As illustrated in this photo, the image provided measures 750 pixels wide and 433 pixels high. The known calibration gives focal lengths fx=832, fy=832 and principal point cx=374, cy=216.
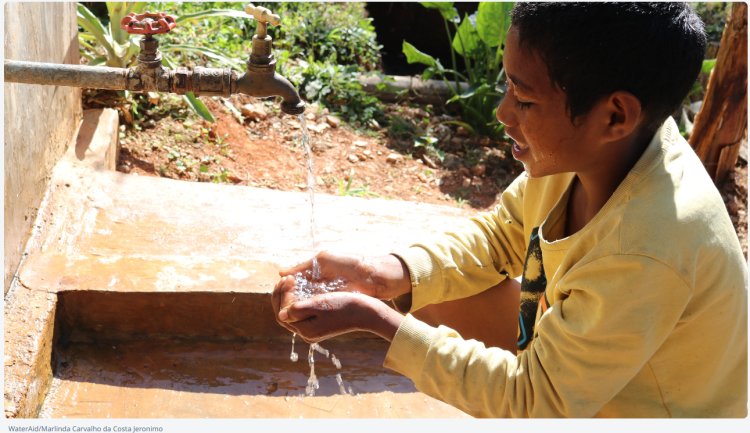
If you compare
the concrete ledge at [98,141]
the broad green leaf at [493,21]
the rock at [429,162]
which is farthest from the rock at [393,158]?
the concrete ledge at [98,141]

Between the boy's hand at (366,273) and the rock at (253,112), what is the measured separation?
7.90 feet

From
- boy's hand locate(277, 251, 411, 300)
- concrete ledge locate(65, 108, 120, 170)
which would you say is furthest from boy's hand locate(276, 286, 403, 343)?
concrete ledge locate(65, 108, 120, 170)

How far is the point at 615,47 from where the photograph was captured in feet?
4.63

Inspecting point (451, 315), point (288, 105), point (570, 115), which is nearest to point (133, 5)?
point (288, 105)

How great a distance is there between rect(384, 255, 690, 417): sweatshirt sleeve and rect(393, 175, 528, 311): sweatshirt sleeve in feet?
0.93

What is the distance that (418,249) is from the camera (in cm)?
203

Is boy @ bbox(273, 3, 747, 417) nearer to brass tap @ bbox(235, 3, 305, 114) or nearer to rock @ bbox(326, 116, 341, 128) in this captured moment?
brass tap @ bbox(235, 3, 305, 114)

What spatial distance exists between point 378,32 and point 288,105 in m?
4.27

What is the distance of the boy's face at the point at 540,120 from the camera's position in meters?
1.50

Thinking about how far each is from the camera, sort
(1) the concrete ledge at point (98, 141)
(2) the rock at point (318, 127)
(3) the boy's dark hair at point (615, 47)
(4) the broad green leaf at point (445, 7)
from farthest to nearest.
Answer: (4) the broad green leaf at point (445, 7), (2) the rock at point (318, 127), (1) the concrete ledge at point (98, 141), (3) the boy's dark hair at point (615, 47)

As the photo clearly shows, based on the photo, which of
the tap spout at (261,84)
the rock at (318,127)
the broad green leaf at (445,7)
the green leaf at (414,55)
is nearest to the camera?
the tap spout at (261,84)

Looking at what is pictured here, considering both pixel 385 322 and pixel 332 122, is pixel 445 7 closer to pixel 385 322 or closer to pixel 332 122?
pixel 332 122

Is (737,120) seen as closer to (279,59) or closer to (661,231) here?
(279,59)

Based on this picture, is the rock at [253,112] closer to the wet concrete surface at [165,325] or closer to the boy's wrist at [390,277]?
the wet concrete surface at [165,325]
